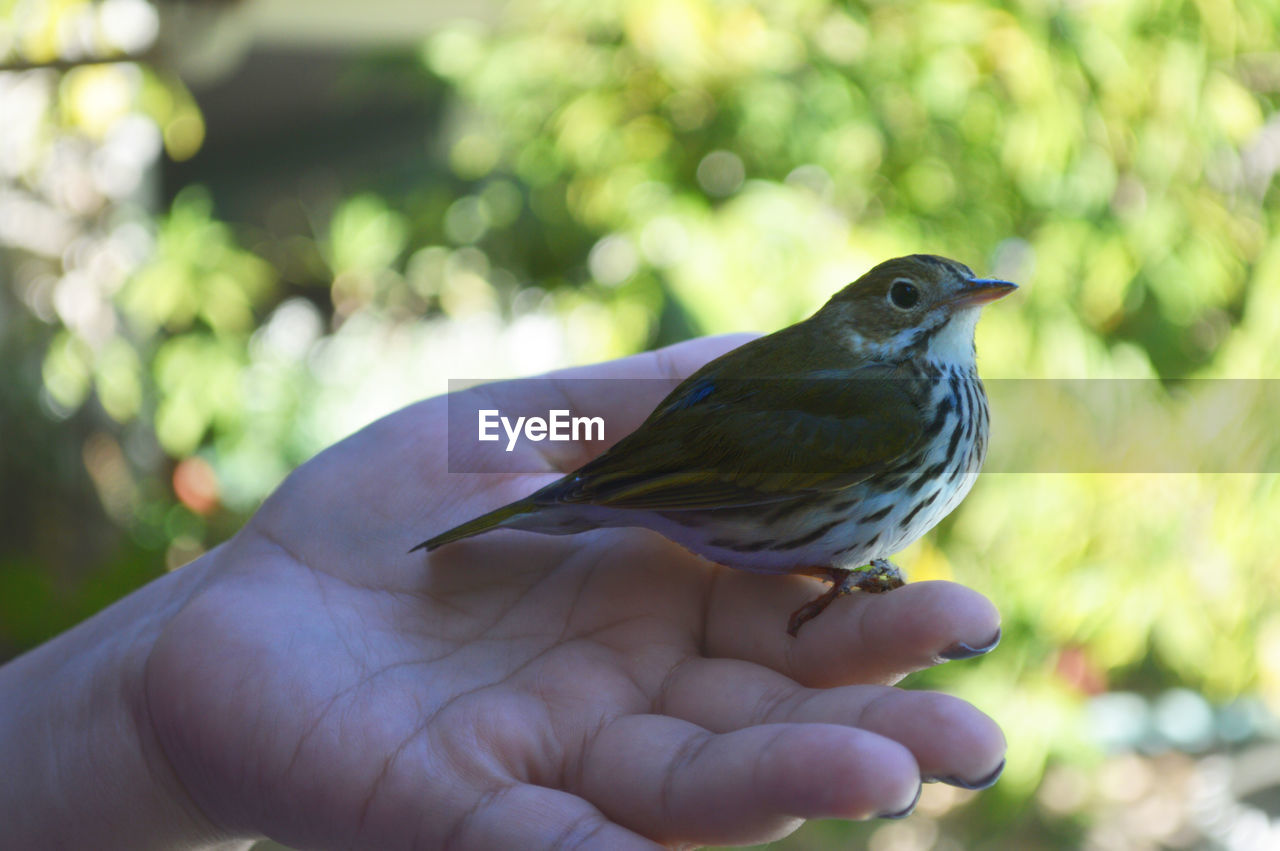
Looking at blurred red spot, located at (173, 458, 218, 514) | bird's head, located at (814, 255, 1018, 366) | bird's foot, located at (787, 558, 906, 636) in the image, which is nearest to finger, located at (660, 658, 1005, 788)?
bird's foot, located at (787, 558, 906, 636)

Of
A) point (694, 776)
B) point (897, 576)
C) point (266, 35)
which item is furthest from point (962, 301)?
point (266, 35)

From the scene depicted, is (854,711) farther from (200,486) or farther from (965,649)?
(200,486)

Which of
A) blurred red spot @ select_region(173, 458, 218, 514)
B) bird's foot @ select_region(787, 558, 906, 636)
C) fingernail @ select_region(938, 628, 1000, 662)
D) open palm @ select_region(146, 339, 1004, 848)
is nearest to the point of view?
open palm @ select_region(146, 339, 1004, 848)

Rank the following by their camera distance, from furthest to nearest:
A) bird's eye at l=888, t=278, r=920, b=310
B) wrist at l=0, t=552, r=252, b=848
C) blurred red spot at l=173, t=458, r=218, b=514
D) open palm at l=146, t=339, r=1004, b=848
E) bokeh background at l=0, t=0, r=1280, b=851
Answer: blurred red spot at l=173, t=458, r=218, b=514 → bokeh background at l=0, t=0, r=1280, b=851 → bird's eye at l=888, t=278, r=920, b=310 → wrist at l=0, t=552, r=252, b=848 → open palm at l=146, t=339, r=1004, b=848

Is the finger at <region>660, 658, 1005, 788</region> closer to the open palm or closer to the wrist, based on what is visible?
the open palm

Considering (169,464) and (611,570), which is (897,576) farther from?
(169,464)

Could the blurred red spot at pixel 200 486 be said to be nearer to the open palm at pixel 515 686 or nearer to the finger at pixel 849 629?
the open palm at pixel 515 686

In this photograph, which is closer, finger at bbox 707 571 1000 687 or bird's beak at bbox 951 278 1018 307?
finger at bbox 707 571 1000 687
